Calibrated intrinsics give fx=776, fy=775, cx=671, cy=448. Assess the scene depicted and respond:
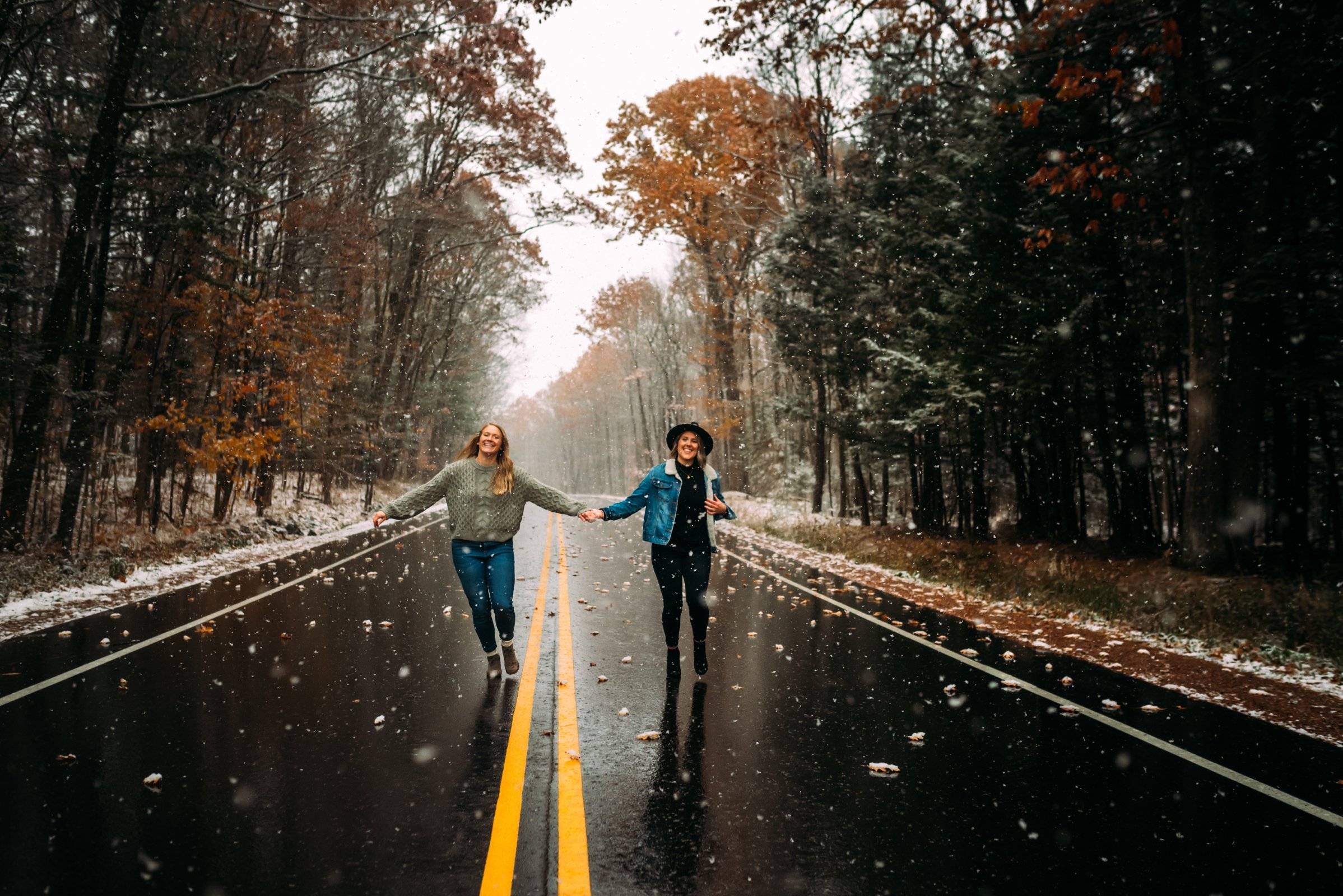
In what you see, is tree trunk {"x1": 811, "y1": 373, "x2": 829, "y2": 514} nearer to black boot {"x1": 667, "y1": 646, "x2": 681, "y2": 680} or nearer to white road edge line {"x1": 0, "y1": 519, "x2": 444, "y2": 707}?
white road edge line {"x1": 0, "y1": 519, "x2": 444, "y2": 707}

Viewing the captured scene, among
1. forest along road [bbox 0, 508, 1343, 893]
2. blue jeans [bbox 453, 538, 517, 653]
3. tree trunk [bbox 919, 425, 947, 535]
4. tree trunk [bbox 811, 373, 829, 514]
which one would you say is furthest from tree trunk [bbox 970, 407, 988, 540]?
blue jeans [bbox 453, 538, 517, 653]

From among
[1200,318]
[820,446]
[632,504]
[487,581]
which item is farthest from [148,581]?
[820,446]

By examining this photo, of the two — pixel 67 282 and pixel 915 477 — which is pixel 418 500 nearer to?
pixel 67 282

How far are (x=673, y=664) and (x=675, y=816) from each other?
2785mm

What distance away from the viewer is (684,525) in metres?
6.59

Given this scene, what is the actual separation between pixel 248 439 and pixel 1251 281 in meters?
18.3

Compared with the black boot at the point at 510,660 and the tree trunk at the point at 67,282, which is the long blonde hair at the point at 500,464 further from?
the tree trunk at the point at 67,282

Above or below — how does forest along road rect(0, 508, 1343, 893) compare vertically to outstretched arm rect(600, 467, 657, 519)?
below

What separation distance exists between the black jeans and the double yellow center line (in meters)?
Result: 1.13

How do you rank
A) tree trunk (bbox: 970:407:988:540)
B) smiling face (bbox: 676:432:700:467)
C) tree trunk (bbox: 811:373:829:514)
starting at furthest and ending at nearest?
1. tree trunk (bbox: 811:373:829:514)
2. tree trunk (bbox: 970:407:988:540)
3. smiling face (bbox: 676:432:700:467)

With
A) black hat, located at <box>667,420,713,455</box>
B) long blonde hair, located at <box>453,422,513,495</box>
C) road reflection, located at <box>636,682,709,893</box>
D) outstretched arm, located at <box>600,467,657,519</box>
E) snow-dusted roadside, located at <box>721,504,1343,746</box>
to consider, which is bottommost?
snow-dusted roadside, located at <box>721,504,1343,746</box>

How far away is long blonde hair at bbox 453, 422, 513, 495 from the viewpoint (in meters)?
6.77

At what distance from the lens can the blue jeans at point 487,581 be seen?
22.2 ft

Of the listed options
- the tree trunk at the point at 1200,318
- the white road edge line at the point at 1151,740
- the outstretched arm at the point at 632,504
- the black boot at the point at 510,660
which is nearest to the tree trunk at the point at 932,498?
the tree trunk at the point at 1200,318
